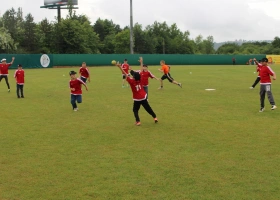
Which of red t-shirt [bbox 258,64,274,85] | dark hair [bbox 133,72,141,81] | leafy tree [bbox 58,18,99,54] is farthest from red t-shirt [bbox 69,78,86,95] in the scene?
leafy tree [bbox 58,18,99,54]

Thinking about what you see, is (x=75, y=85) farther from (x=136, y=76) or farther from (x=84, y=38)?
(x=84, y=38)

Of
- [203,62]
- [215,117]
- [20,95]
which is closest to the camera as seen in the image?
[215,117]

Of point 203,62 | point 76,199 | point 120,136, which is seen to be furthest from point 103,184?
point 203,62

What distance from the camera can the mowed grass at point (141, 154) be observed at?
6461 millimetres

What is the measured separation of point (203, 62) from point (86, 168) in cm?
7047

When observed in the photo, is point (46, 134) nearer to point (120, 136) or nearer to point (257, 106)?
point (120, 136)

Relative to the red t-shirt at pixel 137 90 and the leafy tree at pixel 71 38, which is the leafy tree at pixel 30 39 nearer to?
the leafy tree at pixel 71 38

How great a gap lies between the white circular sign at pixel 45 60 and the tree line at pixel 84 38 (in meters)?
13.6

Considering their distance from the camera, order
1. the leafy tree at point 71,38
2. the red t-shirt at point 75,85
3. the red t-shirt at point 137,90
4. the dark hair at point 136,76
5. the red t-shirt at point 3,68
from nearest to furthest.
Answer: the dark hair at point 136,76
the red t-shirt at point 137,90
the red t-shirt at point 75,85
the red t-shirt at point 3,68
the leafy tree at point 71,38

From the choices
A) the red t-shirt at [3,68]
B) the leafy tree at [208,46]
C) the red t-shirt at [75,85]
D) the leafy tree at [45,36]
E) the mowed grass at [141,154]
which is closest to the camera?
the mowed grass at [141,154]

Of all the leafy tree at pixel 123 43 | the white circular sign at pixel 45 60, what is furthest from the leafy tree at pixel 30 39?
the leafy tree at pixel 123 43

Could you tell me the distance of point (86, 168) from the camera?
7.63 meters

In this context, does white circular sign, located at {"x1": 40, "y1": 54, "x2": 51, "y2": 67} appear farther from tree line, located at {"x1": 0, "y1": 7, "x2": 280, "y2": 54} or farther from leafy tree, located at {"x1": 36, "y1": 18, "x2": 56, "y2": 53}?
leafy tree, located at {"x1": 36, "y1": 18, "x2": 56, "y2": 53}

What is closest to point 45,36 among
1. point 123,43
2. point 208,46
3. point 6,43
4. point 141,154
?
point 6,43
